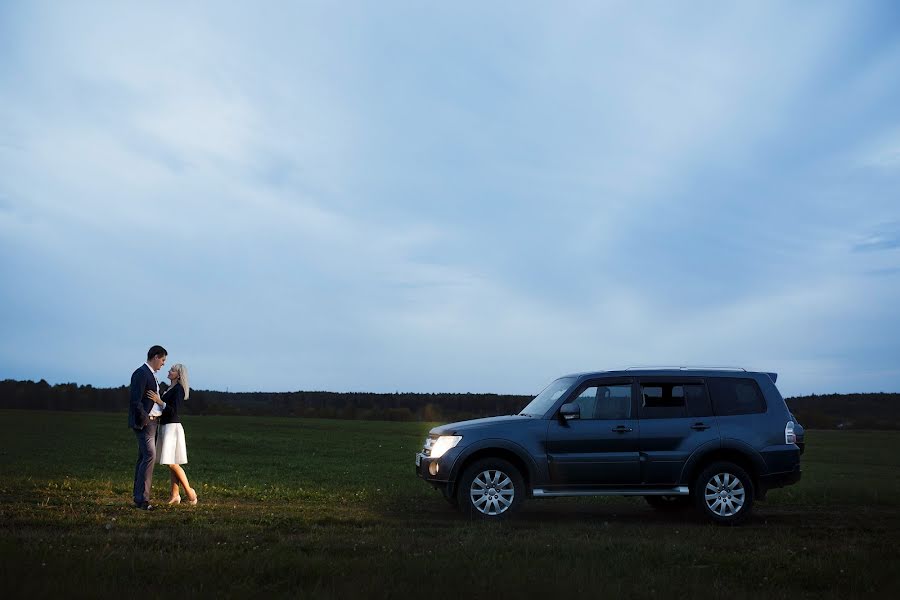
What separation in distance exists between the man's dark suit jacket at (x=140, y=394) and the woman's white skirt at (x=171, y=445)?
426 millimetres

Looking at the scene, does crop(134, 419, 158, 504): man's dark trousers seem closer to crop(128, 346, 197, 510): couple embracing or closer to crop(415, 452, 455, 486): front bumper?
crop(128, 346, 197, 510): couple embracing

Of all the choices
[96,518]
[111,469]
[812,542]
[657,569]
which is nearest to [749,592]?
[657,569]

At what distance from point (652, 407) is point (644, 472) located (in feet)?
3.16

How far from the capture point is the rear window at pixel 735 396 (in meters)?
13.2

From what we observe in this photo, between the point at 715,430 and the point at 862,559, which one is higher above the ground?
the point at 715,430

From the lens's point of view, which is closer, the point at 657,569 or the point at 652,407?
the point at 657,569

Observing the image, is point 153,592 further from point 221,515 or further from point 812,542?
point 812,542

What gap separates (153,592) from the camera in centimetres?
736

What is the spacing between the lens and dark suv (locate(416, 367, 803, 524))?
41.1 feet

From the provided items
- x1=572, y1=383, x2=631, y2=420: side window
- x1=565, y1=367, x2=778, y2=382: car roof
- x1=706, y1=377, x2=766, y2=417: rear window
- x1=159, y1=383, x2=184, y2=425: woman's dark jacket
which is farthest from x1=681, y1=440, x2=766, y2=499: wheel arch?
x1=159, y1=383, x2=184, y2=425: woman's dark jacket

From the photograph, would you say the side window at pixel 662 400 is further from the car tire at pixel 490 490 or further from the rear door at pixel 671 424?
the car tire at pixel 490 490

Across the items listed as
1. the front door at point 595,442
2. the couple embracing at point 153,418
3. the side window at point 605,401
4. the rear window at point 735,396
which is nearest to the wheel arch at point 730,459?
the rear window at point 735,396

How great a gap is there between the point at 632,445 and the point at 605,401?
74 cm

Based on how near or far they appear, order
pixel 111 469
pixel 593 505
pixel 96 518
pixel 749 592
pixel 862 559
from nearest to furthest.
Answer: pixel 749 592
pixel 862 559
pixel 96 518
pixel 593 505
pixel 111 469
